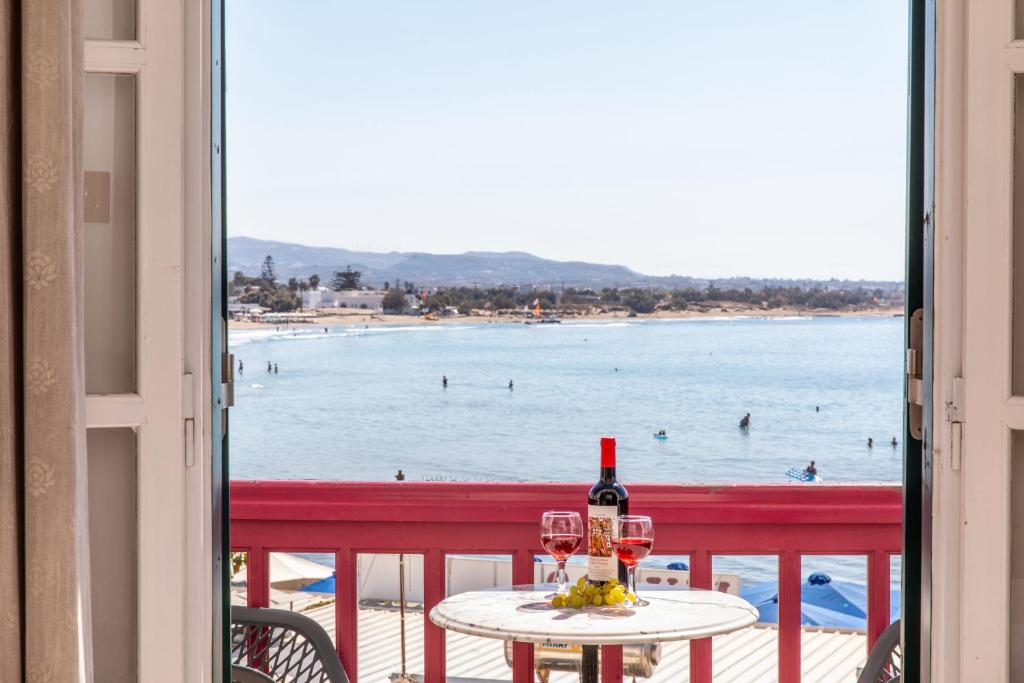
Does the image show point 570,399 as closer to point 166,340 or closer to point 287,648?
point 287,648

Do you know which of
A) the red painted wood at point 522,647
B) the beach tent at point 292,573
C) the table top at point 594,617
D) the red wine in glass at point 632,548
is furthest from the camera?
the beach tent at point 292,573

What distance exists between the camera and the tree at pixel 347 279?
30531 mm

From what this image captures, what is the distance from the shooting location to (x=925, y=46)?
140 centimetres

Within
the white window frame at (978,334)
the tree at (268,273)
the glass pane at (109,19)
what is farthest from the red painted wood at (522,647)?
the tree at (268,273)

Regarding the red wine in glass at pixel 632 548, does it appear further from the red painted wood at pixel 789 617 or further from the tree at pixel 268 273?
the tree at pixel 268 273

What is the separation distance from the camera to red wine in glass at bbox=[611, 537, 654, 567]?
1705 millimetres

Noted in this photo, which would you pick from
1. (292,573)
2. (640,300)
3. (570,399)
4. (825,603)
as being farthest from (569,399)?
(292,573)

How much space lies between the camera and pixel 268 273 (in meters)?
30.7

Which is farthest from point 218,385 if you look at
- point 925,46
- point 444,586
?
point 925,46

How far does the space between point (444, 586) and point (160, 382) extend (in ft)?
3.31

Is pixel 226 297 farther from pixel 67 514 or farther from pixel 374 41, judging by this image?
pixel 374 41

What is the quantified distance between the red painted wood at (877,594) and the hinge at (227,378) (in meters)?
1.39

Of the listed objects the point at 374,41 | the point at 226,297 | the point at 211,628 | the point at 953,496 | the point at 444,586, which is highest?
the point at 374,41

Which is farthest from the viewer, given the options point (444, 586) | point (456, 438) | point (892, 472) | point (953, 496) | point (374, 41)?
point (374, 41)
